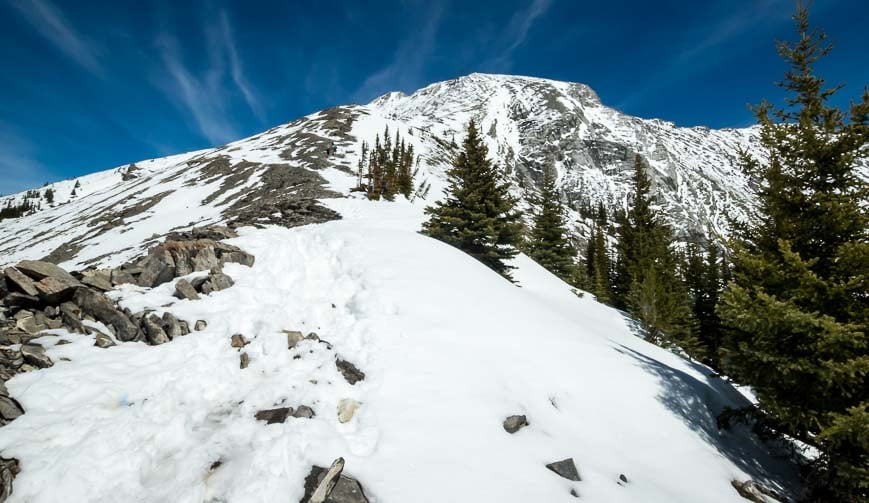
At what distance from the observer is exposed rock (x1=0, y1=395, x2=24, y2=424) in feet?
16.4

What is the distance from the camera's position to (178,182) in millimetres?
65375

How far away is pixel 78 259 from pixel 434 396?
1837 inches

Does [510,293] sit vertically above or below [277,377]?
above

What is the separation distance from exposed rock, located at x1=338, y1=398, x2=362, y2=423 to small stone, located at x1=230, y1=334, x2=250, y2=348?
3013 mm

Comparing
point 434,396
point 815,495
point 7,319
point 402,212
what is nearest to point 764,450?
point 815,495

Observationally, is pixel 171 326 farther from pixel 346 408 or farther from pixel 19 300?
pixel 346 408

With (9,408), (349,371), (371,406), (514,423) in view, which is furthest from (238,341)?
(514,423)

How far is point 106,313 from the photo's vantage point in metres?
7.77

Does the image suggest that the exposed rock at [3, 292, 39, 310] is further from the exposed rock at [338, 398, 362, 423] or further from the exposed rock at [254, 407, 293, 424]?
the exposed rock at [338, 398, 362, 423]

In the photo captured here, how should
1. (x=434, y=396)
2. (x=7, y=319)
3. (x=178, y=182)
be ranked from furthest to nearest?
(x=178, y=182), (x=7, y=319), (x=434, y=396)

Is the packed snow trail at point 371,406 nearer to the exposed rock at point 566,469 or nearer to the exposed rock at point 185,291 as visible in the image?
the exposed rock at point 566,469

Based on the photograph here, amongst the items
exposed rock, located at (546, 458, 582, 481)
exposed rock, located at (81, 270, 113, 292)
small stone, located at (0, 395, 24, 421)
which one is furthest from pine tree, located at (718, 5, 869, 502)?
exposed rock, located at (81, 270, 113, 292)

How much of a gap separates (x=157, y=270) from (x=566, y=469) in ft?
34.9

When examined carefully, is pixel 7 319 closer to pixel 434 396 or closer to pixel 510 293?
pixel 434 396
